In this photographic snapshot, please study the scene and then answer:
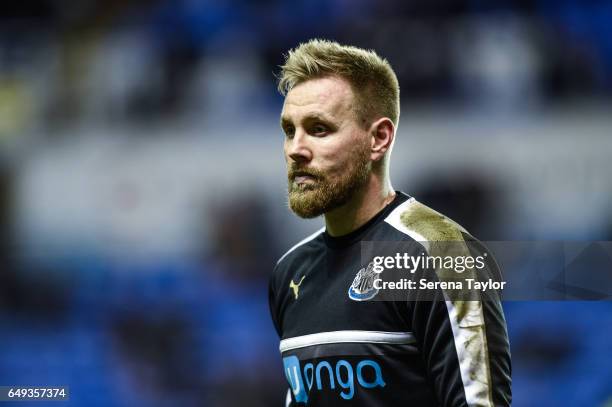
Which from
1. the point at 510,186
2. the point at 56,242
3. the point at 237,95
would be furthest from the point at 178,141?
the point at 510,186

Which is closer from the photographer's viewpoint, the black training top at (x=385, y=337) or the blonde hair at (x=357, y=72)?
the black training top at (x=385, y=337)

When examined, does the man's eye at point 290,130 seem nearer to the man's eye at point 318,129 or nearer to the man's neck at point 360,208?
the man's eye at point 318,129

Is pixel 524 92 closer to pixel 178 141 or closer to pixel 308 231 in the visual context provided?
pixel 308 231

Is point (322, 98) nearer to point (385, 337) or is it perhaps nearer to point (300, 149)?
point (300, 149)

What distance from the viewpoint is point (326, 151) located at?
104 inches

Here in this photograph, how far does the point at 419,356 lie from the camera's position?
7.89 feet

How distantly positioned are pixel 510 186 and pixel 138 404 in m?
3.40

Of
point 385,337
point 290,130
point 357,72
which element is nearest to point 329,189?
point 290,130

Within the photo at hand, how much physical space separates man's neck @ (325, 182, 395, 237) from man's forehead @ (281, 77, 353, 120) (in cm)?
27

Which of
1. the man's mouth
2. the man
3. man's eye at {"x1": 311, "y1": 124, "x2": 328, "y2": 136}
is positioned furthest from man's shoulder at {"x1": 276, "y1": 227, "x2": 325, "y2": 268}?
man's eye at {"x1": 311, "y1": 124, "x2": 328, "y2": 136}

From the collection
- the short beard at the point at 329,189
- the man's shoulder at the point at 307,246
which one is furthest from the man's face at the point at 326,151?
the man's shoulder at the point at 307,246

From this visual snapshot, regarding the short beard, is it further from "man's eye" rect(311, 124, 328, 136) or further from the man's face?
"man's eye" rect(311, 124, 328, 136)

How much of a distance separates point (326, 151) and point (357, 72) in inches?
11.4

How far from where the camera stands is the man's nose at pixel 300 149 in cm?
264
